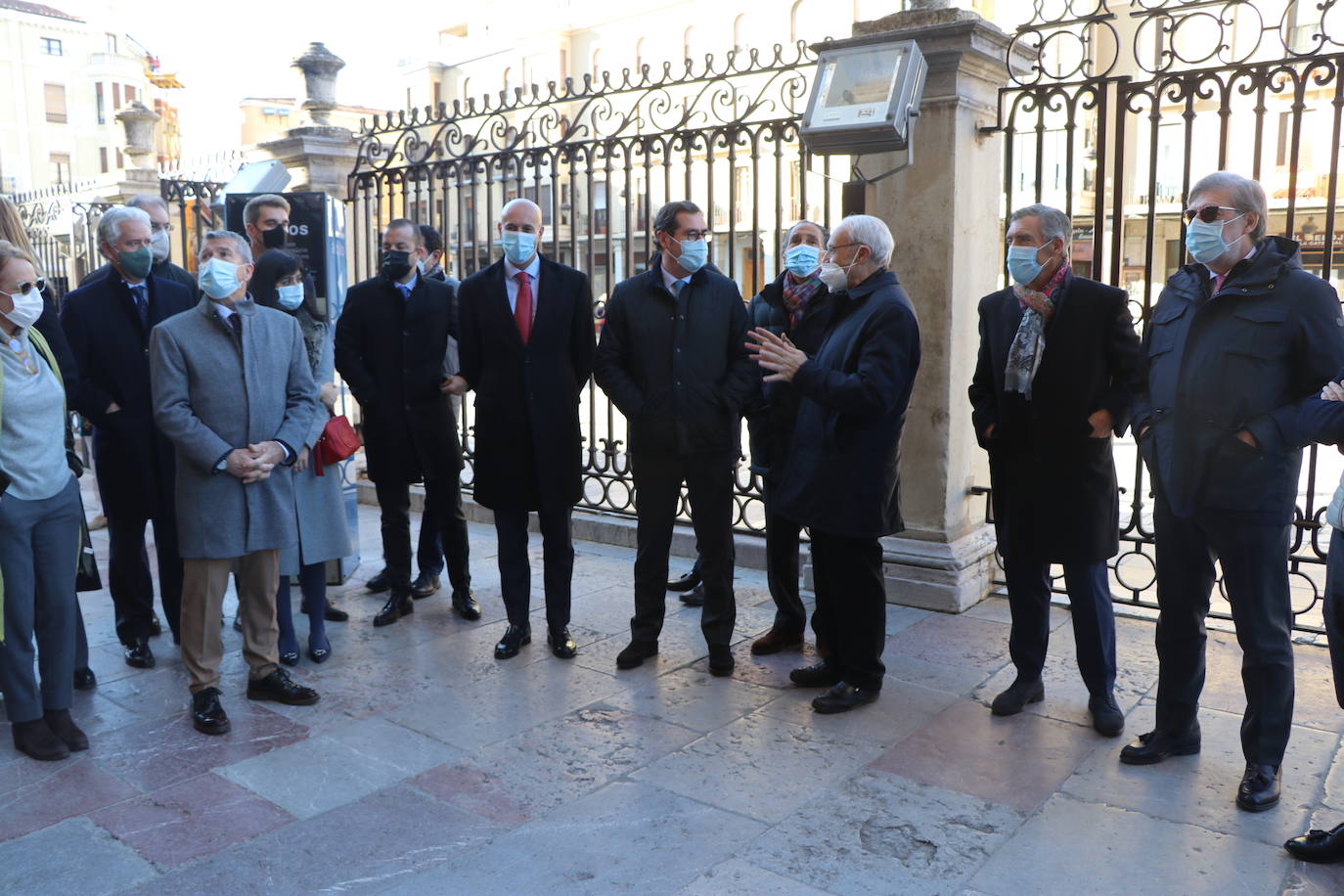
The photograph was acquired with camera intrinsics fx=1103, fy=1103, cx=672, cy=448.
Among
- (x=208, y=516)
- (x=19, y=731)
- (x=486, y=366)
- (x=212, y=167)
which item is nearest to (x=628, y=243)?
(x=486, y=366)

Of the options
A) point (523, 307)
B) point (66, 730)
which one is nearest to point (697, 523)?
point (523, 307)

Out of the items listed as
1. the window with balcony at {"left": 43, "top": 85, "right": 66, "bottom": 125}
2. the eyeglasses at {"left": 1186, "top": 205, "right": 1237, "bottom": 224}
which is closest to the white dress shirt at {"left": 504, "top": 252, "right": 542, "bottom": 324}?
the eyeglasses at {"left": 1186, "top": 205, "right": 1237, "bottom": 224}

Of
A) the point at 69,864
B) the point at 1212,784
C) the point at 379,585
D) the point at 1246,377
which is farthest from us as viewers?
the point at 379,585

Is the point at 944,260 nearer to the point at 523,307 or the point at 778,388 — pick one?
the point at 778,388

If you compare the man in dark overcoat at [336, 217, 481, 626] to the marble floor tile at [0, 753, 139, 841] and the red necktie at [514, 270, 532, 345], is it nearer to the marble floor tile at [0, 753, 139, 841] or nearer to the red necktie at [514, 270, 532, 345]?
the red necktie at [514, 270, 532, 345]

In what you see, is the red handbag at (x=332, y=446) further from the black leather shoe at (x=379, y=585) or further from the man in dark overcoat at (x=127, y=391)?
the black leather shoe at (x=379, y=585)

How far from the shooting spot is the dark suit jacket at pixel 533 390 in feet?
16.2

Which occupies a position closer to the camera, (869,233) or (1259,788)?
(1259,788)

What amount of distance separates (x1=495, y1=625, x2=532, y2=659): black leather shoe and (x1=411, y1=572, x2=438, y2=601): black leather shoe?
1140 millimetres

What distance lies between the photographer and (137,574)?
5098 millimetres

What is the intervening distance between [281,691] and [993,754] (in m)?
2.76

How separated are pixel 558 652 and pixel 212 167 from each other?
7.83 metres

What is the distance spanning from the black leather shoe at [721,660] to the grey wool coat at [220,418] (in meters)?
1.82

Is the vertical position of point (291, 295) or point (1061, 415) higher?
point (291, 295)
